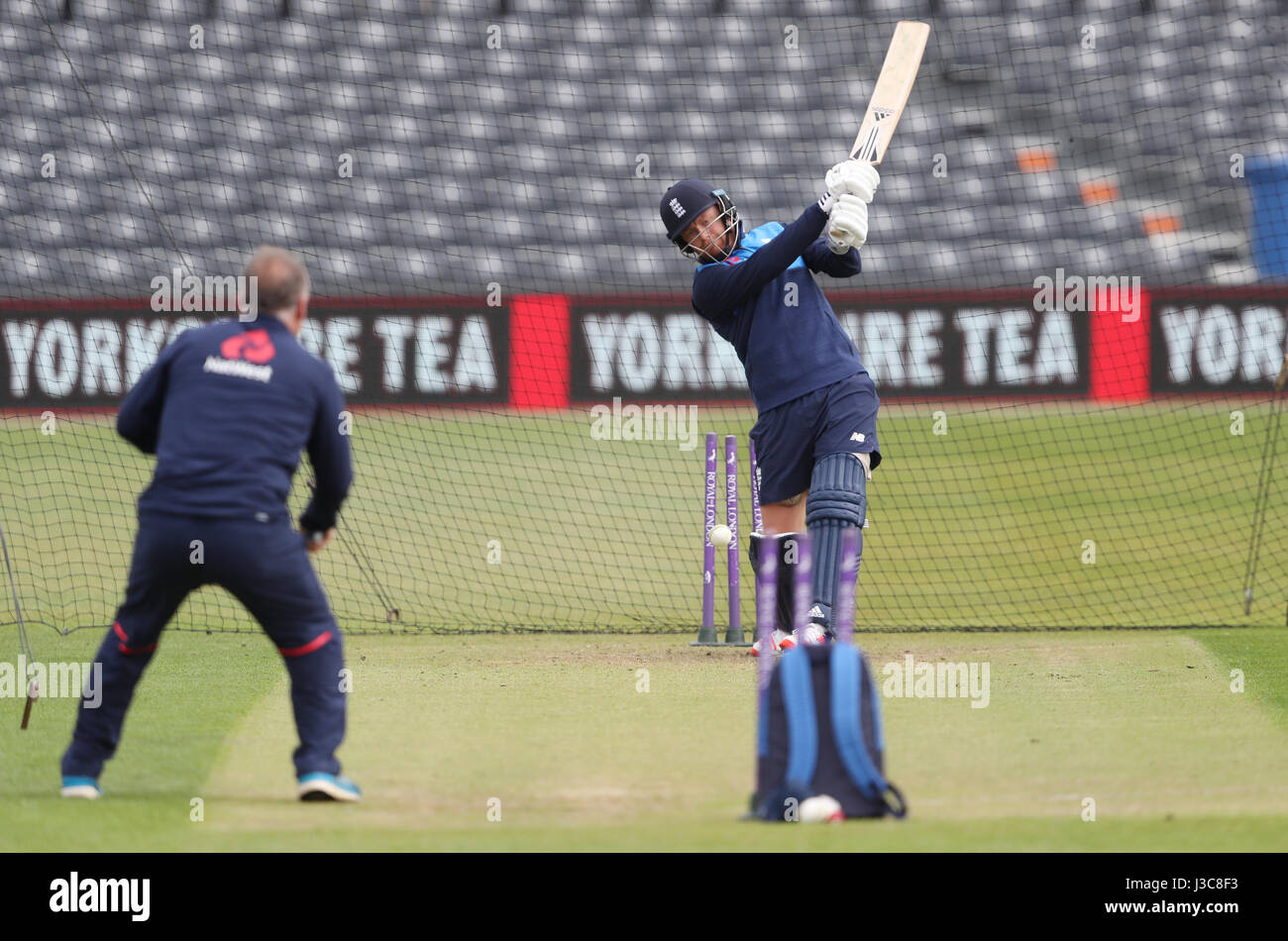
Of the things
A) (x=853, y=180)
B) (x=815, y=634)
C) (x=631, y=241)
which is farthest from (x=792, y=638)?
(x=631, y=241)

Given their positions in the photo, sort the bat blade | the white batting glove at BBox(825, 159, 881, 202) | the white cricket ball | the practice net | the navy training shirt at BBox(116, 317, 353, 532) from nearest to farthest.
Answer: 1. the white cricket ball
2. the navy training shirt at BBox(116, 317, 353, 532)
3. the white batting glove at BBox(825, 159, 881, 202)
4. the bat blade
5. the practice net

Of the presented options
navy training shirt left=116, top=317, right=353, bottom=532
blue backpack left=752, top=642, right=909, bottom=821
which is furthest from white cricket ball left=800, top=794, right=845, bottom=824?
navy training shirt left=116, top=317, right=353, bottom=532

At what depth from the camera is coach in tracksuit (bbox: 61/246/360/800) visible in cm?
478

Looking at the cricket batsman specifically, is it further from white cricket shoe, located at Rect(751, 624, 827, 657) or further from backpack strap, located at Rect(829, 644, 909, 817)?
backpack strap, located at Rect(829, 644, 909, 817)

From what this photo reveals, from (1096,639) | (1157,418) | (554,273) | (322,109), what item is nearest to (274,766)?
(1096,639)

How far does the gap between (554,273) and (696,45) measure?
12.7 feet

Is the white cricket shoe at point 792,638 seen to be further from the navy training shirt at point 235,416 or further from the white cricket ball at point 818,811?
the navy training shirt at point 235,416

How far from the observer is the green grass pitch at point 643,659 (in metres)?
4.80

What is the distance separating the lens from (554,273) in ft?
67.9

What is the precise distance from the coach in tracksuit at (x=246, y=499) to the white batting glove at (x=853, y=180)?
225 cm

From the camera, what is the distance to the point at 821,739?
15.1ft

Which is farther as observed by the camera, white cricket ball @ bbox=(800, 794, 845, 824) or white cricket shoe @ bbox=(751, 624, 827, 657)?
white cricket shoe @ bbox=(751, 624, 827, 657)

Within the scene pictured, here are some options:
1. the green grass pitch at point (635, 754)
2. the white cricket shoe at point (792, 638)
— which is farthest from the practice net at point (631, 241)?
the white cricket shoe at point (792, 638)

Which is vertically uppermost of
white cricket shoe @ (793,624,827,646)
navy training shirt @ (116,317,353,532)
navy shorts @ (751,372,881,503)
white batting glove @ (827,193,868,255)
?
white batting glove @ (827,193,868,255)
